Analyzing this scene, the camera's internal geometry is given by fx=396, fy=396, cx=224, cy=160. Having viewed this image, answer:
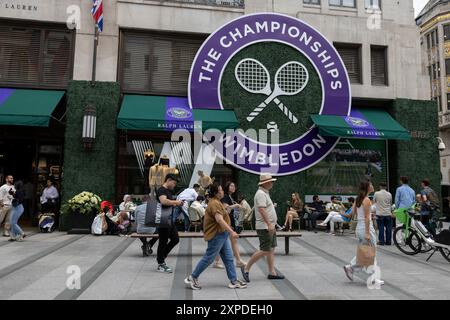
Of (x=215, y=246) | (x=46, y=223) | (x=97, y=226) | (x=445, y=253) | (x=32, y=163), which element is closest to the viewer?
(x=215, y=246)

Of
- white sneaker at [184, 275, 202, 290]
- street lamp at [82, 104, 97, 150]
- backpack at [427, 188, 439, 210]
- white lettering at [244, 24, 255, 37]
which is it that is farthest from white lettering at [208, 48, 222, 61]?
white sneaker at [184, 275, 202, 290]

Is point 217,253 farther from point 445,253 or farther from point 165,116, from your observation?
point 165,116

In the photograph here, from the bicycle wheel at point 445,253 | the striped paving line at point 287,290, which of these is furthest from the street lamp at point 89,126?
the bicycle wheel at point 445,253

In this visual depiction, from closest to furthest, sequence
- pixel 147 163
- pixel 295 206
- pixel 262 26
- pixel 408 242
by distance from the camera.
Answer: pixel 408 242, pixel 295 206, pixel 147 163, pixel 262 26

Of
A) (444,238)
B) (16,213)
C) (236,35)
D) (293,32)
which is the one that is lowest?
(444,238)

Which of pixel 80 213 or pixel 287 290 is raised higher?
pixel 80 213

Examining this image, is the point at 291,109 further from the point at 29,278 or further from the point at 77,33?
the point at 29,278

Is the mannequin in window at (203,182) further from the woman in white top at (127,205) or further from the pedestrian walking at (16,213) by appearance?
the pedestrian walking at (16,213)

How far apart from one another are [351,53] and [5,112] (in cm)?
1324

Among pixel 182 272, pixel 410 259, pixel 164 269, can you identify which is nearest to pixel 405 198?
pixel 410 259

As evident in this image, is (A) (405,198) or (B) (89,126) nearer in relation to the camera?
(A) (405,198)

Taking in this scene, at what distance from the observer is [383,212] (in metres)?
11.0

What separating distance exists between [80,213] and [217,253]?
8257 millimetres
